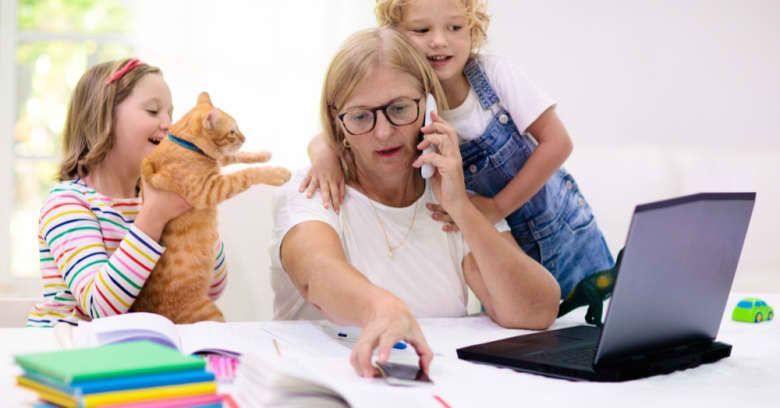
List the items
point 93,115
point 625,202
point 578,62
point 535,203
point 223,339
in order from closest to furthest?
1. point 223,339
2. point 93,115
3. point 535,203
4. point 625,202
5. point 578,62

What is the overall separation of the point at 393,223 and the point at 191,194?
456 millimetres

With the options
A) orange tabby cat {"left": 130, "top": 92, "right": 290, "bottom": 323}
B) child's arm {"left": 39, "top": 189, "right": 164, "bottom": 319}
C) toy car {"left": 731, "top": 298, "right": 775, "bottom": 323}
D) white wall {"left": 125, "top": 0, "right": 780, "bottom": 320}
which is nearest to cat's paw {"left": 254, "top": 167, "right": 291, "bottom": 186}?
orange tabby cat {"left": 130, "top": 92, "right": 290, "bottom": 323}

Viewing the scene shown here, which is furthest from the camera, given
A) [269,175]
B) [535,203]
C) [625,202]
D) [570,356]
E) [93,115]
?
[625,202]

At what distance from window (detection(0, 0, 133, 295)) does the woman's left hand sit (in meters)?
2.38

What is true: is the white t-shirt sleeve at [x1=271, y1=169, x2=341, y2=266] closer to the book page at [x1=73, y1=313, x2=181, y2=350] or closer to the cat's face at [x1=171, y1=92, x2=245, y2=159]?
the cat's face at [x1=171, y1=92, x2=245, y2=159]

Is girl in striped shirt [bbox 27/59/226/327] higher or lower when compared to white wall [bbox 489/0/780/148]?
lower

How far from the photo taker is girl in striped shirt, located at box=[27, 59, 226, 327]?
145 cm

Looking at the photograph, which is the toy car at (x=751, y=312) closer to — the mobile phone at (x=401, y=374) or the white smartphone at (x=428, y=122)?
the white smartphone at (x=428, y=122)

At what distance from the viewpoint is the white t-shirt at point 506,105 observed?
1761 millimetres

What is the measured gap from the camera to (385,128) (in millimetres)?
1477

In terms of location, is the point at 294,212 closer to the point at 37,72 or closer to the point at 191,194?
the point at 191,194

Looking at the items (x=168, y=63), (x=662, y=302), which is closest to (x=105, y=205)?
(x=662, y=302)

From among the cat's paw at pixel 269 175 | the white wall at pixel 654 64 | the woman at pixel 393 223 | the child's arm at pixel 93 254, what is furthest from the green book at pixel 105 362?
the white wall at pixel 654 64

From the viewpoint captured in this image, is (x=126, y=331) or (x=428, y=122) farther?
(x=428, y=122)
